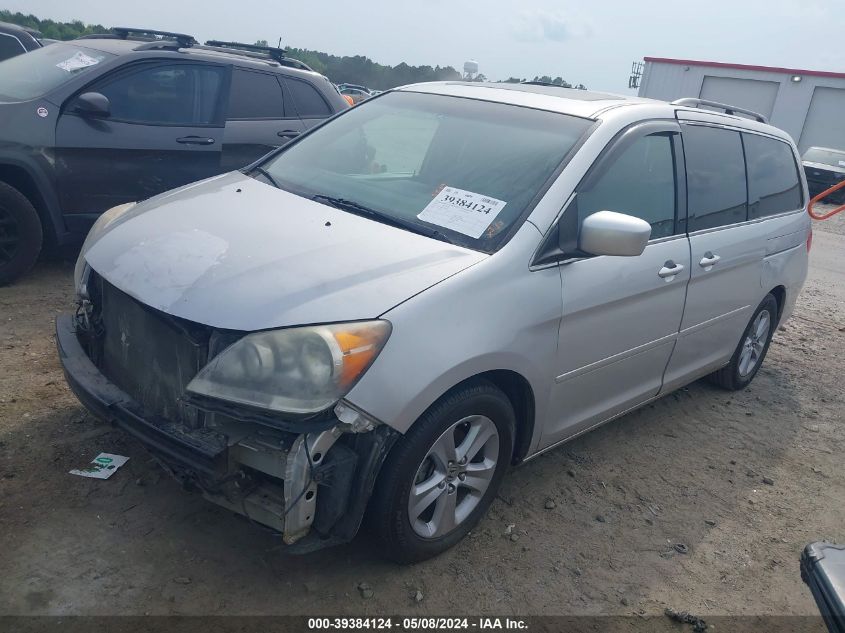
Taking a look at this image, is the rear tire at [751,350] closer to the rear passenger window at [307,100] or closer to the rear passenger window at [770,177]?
the rear passenger window at [770,177]

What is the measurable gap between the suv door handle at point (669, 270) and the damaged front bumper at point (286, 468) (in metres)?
1.80

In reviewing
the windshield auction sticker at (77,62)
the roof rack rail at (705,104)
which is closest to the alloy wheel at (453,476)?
the roof rack rail at (705,104)

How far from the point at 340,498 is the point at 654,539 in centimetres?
169

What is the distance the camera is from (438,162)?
3.53 metres

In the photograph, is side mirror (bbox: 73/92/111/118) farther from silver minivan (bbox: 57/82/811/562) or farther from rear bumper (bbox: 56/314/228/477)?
rear bumper (bbox: 56/314/228/477)

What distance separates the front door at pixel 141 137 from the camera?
17.7ft

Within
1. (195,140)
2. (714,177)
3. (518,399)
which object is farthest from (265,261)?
(195,140)

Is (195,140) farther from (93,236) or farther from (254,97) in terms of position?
(93,236)

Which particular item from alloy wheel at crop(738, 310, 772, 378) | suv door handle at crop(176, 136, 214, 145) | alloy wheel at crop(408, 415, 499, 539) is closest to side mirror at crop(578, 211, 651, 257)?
alloy wheel at crop(408, 415, 499, 539)

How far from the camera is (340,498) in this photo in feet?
8.13

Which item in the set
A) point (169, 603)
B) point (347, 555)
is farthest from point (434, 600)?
point (169, 603)

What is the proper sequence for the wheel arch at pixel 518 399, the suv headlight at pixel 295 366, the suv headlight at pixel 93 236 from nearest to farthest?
the suv headlight at pixel 295 366
the wheel arch at pixel 518 399
the suv headlight at pixel 93 236

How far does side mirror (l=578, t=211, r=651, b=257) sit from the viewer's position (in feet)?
9.91

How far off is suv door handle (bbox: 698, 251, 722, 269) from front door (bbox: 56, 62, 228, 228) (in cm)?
398
